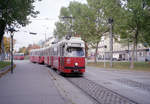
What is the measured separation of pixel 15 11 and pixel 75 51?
7802 mm

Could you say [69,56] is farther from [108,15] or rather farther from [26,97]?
[108,15]

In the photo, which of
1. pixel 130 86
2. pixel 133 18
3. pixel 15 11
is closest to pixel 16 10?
pixel 15 11

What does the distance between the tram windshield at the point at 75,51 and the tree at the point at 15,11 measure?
6.98 m

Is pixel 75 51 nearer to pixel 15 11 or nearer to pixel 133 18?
pixel 15 11

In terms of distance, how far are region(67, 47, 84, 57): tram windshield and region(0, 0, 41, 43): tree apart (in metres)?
6.98

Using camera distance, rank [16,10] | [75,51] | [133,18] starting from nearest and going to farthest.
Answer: [75,51], [16,10], [133,18]

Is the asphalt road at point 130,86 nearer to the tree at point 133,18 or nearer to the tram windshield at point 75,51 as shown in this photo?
the tram windshield at point 75,51

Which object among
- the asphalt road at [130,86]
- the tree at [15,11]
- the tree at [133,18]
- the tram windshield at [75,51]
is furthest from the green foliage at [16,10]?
the tree at [133,18]

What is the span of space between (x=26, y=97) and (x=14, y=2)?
12600mm

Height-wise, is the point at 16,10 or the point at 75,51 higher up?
the point at 16,10

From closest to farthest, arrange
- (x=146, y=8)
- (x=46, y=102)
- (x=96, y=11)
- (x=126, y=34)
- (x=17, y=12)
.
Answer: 1. (x=46, y=102)
2. (x=17, y=12)
3. (x=146, y=8)
4. (x=126, y=34)
5. (x=96, y=11)

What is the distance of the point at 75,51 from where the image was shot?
16.5 m

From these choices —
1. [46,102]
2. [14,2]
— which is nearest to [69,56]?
[14,2]

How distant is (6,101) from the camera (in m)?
7.15
